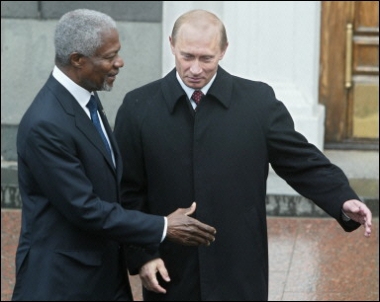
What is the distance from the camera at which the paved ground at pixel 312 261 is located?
749cm

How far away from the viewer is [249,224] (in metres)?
4.96

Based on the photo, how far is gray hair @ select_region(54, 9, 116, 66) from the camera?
14.7 feet

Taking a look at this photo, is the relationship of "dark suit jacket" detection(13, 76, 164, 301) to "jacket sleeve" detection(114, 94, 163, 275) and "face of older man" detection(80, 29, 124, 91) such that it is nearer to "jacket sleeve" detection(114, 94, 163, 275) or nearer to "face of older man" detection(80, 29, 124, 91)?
"face of older man" detection(80, 29, 124, 91)

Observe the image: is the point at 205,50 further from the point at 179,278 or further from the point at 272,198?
the point at 272,198

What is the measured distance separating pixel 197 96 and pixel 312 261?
331 centimetres

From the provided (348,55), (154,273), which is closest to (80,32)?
(154,273)

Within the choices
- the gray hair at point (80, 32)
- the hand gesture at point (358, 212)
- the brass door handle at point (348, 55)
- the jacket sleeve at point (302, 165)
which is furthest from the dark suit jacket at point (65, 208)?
the brass door handle at point (348, 55)

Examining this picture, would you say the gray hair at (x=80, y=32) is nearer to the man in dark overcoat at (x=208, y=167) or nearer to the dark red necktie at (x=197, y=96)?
the man in dark overcoat at (x=208, y=167)

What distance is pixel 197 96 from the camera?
16.4 feet

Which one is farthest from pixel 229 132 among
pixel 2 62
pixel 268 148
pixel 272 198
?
pixel 2 62

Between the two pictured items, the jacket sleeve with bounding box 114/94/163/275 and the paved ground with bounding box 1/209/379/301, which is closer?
the jacket sleeve with bounding box 114/94/163/275

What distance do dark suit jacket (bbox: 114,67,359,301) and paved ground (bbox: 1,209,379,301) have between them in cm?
245

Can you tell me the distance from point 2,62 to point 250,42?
2.00 m

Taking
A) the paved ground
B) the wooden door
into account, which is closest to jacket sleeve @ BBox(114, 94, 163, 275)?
the paved ground
